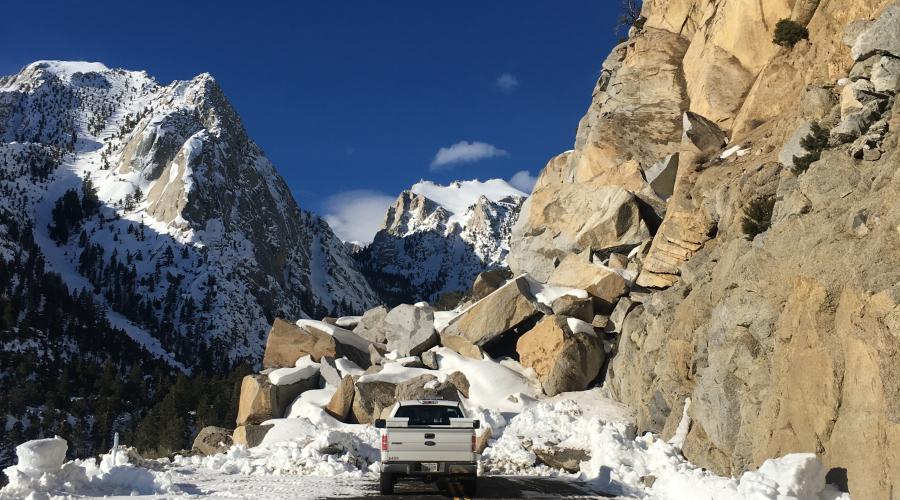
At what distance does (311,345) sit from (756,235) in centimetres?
2653

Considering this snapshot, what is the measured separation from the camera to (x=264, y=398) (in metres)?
34.2

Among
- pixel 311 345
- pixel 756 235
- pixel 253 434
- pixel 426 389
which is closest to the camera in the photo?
pixel 756 235

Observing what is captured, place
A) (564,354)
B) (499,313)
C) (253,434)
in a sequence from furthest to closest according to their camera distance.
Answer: (499,313), (564,354), (253,434)

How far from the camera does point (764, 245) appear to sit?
18.8m

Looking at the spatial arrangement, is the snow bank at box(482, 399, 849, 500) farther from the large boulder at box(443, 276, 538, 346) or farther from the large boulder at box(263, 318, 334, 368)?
the large boulder at box(263, 318, 334, 368)

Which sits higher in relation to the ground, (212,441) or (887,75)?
(887,75)

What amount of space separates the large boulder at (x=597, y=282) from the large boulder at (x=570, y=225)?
3.23m

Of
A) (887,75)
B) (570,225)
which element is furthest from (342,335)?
(887,75)

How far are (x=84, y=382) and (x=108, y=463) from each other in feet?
451

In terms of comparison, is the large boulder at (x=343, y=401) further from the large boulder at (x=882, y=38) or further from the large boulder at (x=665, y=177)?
the large boulder at (x=882, y=38)

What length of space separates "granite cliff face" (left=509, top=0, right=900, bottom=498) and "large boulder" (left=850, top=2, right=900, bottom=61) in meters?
0.05

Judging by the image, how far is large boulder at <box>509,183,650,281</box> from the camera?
130ft

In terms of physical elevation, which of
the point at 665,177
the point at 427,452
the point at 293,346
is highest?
the point at 665,177

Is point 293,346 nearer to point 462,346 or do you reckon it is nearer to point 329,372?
point 329,372
